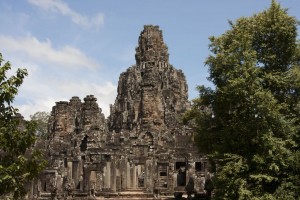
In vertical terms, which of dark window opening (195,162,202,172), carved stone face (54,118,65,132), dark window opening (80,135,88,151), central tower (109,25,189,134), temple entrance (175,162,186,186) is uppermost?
central tower (109,25,189,134)

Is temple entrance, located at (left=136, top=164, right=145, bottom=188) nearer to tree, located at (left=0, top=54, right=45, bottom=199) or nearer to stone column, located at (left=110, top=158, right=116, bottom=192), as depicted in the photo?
stone column, located at (left=110, top=158, right=116, bottom=192)

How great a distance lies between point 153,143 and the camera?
44344mm

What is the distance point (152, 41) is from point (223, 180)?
5241 cm

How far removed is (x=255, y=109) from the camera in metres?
18.2

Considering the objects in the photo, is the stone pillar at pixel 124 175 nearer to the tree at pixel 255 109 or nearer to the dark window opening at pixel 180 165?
the dark window opening at pixel 180 165

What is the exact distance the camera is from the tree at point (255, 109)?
17.4 m

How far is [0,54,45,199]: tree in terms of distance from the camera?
9961 millimetres

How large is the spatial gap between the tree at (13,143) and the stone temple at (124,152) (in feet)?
62.0

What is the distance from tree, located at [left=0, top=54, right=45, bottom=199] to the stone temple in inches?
744

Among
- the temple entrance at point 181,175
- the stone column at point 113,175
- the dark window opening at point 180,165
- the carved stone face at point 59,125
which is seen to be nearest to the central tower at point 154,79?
the carved stone face at point 59,125

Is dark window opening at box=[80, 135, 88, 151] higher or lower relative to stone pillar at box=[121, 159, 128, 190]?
higher

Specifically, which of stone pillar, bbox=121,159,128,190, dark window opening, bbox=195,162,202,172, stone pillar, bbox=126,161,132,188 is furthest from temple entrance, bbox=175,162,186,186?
stone pillar, bbox=121,159,128,190

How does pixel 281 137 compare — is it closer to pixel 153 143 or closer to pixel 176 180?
pixel 176 180

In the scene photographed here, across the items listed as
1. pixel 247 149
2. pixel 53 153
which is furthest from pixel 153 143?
pixel 247 149
